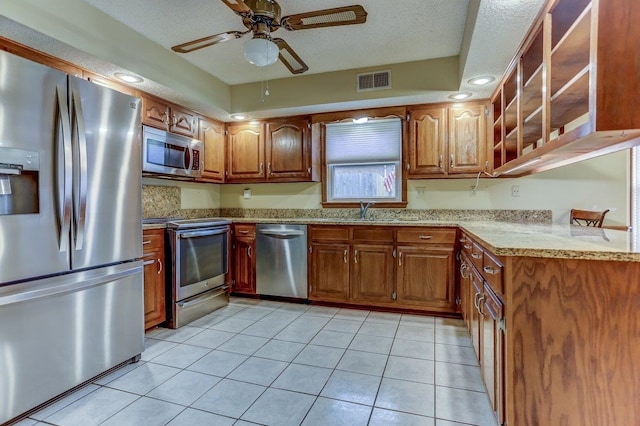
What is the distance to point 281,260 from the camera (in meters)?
3.75

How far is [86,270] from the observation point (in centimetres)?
201

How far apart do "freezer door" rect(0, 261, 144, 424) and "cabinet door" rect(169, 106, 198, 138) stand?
1700mm

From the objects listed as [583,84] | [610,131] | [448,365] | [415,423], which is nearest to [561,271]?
[610,131]

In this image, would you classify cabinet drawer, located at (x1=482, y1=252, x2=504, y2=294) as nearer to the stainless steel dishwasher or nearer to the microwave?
the stainless steel dishwasher

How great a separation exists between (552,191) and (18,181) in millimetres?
4245

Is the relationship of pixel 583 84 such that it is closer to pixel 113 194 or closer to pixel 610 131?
pixel 610 131

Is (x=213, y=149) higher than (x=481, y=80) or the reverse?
the reverse

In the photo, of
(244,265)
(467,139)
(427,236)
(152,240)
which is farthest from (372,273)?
(152,240)

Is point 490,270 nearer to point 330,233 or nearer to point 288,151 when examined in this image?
point 330,233

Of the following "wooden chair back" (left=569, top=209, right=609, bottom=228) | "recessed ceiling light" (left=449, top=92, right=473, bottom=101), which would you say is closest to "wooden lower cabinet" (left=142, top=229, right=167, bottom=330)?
"recessed ceiling light" (left=449, top=92, right=473, bottom=101)

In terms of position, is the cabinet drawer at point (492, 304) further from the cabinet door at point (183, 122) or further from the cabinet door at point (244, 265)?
the cabinet door at point (183, 122)

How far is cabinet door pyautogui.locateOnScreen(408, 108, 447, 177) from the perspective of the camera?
11.6 ft

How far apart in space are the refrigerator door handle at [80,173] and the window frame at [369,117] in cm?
247

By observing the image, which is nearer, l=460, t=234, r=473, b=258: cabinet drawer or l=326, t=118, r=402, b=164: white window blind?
l=460, t=234, r=473, b=258: cabinet drawer
